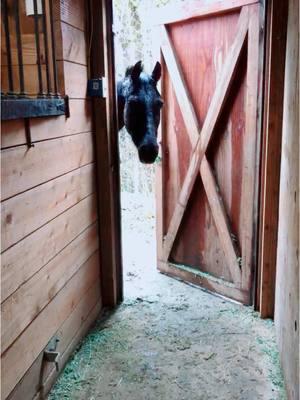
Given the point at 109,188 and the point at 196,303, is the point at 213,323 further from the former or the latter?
the point at 109,188

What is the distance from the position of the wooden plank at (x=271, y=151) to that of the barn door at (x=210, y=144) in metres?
0.15

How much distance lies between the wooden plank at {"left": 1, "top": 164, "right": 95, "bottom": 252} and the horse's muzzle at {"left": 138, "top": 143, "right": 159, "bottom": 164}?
1.78ft

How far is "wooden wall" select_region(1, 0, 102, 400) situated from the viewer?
1430 mm

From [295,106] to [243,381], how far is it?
1.40 metres

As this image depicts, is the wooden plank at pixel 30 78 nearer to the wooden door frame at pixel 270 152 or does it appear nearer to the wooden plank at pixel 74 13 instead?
the wooden plank at pixel 74 13

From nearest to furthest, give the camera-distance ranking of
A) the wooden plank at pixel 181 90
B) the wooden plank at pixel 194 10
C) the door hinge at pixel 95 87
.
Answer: the door hinge at pixel 95 87 < the wooden plank at pixel 194 10 < the wooden plank at pixel 181 90

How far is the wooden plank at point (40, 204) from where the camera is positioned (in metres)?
1.40

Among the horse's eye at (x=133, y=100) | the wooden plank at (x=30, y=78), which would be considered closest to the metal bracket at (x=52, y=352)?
the wooden plank at (x=30, y=78)

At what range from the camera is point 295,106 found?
163cm

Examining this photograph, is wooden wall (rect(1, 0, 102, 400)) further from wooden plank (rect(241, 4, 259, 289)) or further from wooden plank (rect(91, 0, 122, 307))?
wooden plank (rect(241, 4, 259, 289))

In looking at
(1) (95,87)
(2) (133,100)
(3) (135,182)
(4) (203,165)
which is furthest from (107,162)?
(3) (135,182)

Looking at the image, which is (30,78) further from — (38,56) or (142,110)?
(142,110)

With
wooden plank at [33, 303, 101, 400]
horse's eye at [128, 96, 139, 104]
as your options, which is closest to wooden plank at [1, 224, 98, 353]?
wooden plank at [33, 303, 101, 400]

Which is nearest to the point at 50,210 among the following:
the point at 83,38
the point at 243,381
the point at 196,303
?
the point at 83,38
